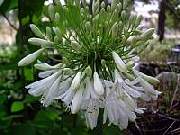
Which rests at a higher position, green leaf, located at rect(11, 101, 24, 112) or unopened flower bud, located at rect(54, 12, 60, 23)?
unopened flower bud, located at rect(54, 12, 60, 23)

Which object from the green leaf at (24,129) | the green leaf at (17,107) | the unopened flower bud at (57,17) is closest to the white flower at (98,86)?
the unopened flower bud at (57,17)

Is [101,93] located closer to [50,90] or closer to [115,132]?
[50,90]

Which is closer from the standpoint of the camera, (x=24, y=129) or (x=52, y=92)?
(x=52, y=92)

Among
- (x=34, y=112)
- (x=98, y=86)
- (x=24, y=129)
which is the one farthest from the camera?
(x=34, y=112)

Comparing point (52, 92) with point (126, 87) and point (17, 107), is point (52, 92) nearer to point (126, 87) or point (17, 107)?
point (126, 87)

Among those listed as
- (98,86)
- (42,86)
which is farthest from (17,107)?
(98,86)

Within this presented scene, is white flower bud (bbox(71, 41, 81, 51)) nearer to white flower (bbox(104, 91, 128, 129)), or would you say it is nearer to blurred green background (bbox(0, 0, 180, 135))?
white flower (bbox(104, 91, 128, 129))

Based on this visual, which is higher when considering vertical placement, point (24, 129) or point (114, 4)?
point (114, 4)

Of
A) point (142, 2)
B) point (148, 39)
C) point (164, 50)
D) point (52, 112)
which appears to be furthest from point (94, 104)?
point (142, 2)

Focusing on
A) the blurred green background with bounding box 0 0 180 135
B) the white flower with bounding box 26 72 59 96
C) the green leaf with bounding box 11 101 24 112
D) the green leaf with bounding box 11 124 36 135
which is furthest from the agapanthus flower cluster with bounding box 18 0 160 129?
the green leaf with bounding box 11 101 24 112

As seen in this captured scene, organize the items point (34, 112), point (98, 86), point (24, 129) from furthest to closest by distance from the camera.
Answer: point (34, 112) → point (24, 129) → point (98, 86)
